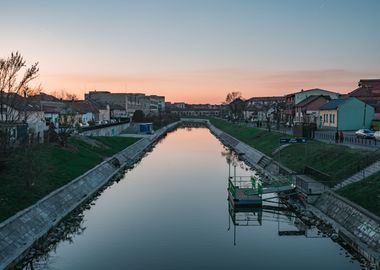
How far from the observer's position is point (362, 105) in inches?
1914

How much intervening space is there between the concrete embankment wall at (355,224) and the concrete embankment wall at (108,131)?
1471 inches

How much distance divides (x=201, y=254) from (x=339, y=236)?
6.25 meters

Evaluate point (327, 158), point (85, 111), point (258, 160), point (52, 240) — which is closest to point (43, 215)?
point (52, 240)

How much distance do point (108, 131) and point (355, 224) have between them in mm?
51954

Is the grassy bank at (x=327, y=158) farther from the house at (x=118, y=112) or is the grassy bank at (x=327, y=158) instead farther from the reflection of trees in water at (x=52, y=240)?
the house at (x=118, y=112)

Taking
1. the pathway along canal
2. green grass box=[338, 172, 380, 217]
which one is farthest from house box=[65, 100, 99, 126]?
green grass box=[338, 172, 380, 217]

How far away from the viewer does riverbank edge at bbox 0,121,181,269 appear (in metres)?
15.6

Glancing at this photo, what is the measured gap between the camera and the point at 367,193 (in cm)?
1975

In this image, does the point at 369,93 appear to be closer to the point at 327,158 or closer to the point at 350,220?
the point at 327,158

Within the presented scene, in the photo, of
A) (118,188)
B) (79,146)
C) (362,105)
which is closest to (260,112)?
(362,105)

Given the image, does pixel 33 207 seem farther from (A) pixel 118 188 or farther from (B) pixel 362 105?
(B) pixel 362 105

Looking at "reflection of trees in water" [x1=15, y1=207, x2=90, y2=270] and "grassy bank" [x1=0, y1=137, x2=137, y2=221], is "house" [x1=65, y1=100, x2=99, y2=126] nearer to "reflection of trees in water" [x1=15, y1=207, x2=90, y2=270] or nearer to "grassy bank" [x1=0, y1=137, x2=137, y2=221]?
"grassy bank" [x1=0, y1=137, x2=137, y2=221]

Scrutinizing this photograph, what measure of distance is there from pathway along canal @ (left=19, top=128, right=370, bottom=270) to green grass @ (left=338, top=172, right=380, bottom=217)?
233 centimetres

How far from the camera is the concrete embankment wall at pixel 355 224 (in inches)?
633
